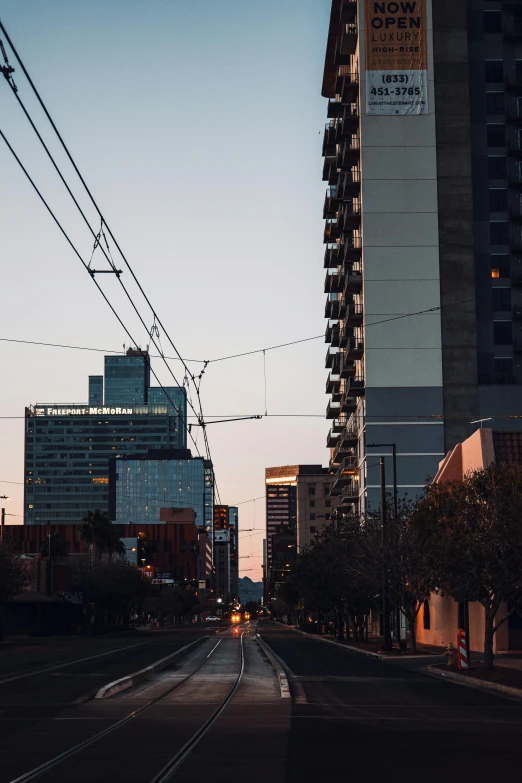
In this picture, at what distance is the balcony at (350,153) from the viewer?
117750 millimetres

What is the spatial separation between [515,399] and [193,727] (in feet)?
311

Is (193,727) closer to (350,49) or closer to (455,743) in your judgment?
(455,743)

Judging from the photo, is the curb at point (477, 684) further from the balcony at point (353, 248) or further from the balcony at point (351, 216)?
the balcony at point (351, 216)

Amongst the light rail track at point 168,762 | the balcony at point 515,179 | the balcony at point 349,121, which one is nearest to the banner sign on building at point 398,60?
the balcony at point 349,121

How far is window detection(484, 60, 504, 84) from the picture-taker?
11975 cm

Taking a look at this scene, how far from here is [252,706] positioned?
2639 cm

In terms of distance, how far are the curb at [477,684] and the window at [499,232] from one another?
81.4 meters

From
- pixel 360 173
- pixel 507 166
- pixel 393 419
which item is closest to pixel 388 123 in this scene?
pixel 360 173

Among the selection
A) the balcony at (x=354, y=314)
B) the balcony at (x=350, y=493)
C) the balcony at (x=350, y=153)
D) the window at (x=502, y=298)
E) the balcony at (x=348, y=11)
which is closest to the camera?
the window at (x=502, y=298)

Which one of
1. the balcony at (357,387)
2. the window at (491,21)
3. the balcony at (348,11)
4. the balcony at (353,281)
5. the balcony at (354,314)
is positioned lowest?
the balcony at (357,387)

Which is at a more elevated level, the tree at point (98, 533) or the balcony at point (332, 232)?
the balcony at point (332, 232)

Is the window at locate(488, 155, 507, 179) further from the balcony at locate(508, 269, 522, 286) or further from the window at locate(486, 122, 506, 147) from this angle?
the balcony at locate(508, 269, 522, 286)

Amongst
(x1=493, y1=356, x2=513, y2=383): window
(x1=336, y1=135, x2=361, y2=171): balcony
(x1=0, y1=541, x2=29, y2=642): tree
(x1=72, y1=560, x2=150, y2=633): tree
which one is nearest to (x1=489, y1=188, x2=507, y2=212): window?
(x1=336, y1=135, x2=361, y2=171): balcony

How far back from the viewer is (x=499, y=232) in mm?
117250
